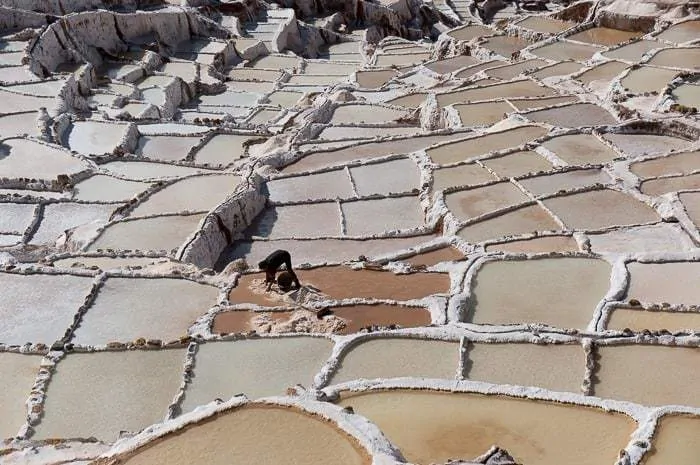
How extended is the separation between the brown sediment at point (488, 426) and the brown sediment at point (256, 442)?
0.66m

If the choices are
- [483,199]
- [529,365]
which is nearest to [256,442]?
[529,365]

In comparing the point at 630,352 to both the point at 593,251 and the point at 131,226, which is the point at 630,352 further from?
the point at 131,226

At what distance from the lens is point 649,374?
343 inches

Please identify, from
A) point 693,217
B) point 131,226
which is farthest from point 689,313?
point 131,226

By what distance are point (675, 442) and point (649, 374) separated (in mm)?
1732

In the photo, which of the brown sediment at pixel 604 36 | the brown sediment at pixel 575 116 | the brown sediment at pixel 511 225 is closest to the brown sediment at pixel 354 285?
the brown sediment at pixel 511 225

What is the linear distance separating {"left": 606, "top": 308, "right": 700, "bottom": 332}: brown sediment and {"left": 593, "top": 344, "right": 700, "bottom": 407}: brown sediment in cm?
78

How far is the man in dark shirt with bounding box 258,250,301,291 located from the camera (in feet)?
37.4

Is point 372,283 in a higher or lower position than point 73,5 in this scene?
lower

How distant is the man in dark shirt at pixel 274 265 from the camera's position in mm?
11398

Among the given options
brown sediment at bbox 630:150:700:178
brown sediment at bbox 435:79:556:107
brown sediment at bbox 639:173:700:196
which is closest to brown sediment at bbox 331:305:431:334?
brown sediment at bbox 639:173:700:196

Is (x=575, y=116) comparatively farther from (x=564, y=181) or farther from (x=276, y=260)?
(x=276, y=260)

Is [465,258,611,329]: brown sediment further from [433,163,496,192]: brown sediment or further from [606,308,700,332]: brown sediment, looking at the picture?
[433,163,496,192]: brown sediment

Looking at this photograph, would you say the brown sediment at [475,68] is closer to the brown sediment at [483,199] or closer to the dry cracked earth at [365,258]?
the dry cracked earth at [365,258]
